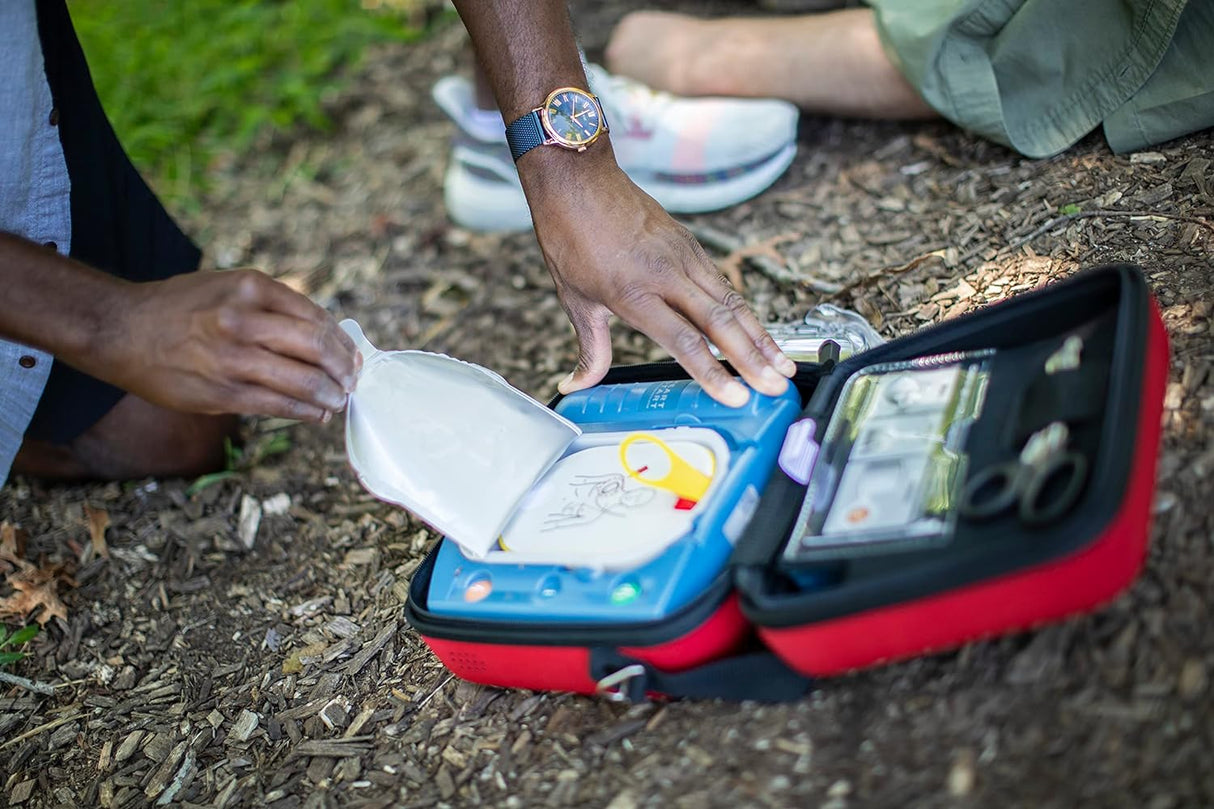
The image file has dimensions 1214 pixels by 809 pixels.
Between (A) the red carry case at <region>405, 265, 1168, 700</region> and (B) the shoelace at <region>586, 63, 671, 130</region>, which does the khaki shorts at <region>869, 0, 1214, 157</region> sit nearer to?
(B) the shoelace at <region>586, 63, 671, 130</region>

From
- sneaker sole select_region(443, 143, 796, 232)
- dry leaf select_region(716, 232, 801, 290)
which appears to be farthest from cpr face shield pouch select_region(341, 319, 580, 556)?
sneaker sole select_region(443, 143, 796, 232)

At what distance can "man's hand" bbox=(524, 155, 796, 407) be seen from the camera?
1.68m

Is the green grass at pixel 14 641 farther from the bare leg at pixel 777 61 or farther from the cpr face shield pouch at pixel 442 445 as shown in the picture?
the bare leg at pixel 777 61

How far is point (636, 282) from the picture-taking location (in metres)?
1.72

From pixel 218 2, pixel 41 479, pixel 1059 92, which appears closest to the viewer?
pixel 1059 92

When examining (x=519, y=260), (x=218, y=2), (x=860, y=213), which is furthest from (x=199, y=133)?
(x=860, y=213)

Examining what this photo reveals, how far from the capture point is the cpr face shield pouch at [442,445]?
1.63 meters

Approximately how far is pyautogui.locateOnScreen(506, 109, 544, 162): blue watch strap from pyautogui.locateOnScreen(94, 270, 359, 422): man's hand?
54 cm

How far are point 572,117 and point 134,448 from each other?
1.33 m

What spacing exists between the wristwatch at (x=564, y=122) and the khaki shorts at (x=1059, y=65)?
89cm

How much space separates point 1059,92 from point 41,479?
2521mm

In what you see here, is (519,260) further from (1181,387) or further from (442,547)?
(1181,387)

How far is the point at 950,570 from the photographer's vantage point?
4.07 ft

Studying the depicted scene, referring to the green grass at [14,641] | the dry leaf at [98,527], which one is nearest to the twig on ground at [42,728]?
the green grass at [14,641]
